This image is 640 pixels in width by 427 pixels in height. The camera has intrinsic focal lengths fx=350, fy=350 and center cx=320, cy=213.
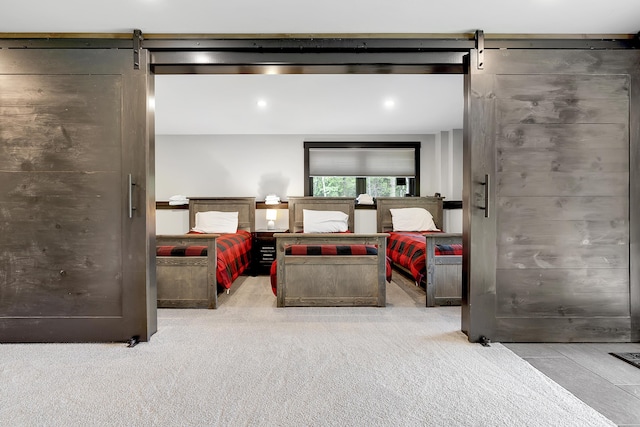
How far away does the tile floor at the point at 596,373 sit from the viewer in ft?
5.94

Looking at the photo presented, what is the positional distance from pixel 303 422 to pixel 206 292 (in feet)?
7.36

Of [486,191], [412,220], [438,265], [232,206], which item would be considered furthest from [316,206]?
[486,191]

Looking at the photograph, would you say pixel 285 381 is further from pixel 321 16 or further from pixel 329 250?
pixel 321 16

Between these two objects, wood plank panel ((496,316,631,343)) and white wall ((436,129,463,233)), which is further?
white wall ((436,129,463,233))

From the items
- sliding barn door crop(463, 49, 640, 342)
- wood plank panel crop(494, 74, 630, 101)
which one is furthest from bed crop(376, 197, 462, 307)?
wood plank panel crop(494, 74, 630, 101)

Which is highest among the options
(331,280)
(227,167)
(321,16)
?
(321,16)

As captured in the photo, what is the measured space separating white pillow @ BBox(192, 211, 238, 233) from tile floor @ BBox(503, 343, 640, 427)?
4.33 meters

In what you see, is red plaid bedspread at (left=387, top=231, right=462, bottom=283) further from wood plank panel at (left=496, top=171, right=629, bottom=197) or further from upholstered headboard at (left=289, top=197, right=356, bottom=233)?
wood plank panel at (left=496, top=171, right=629, bottom=197)

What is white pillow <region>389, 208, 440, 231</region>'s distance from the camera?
19.3ft

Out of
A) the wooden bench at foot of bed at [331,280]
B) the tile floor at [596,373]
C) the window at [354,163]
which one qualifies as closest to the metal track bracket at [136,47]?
the wooden bench at foot of bed at [331,280]

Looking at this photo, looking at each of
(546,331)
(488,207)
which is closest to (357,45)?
(488,207)

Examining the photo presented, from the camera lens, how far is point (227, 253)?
4.23 meters

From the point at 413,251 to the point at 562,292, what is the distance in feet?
5.87

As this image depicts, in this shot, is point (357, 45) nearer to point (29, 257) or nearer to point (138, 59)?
point (138, 59)
